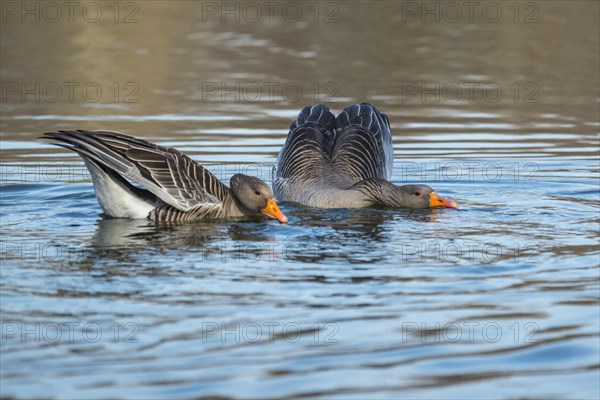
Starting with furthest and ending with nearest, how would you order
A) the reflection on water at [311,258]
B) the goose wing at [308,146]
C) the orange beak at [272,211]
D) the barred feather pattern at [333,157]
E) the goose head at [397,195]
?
the goose wing at [308,146]
the barred feather pattern at [333,157]
the goose head at [397,195]
the orange beak at [272,211]
the reflection on water at [311,258]

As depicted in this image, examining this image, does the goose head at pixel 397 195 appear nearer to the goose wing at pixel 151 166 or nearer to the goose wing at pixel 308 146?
the goose wing at pixel 308 146

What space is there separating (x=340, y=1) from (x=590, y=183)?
23.6 m

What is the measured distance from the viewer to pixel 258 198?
1205 cm

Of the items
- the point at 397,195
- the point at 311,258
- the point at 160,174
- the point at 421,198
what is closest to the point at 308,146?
the point at 397,195

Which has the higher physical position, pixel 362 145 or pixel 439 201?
pixel 362 145

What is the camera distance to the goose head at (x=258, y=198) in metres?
12.0

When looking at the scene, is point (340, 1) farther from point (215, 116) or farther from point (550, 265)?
point (550, 265)

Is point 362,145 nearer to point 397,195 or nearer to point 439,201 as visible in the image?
point 397,195

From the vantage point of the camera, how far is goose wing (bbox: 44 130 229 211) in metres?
11.1

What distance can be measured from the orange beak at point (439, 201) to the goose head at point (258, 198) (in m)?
1.83

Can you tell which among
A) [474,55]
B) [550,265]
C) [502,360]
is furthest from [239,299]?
[474,55]

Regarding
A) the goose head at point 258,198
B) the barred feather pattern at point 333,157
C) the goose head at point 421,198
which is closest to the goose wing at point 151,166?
the goose head at point 258,198

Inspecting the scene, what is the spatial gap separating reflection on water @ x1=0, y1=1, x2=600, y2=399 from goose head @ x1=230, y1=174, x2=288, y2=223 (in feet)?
0.63

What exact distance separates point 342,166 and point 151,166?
314 cm
